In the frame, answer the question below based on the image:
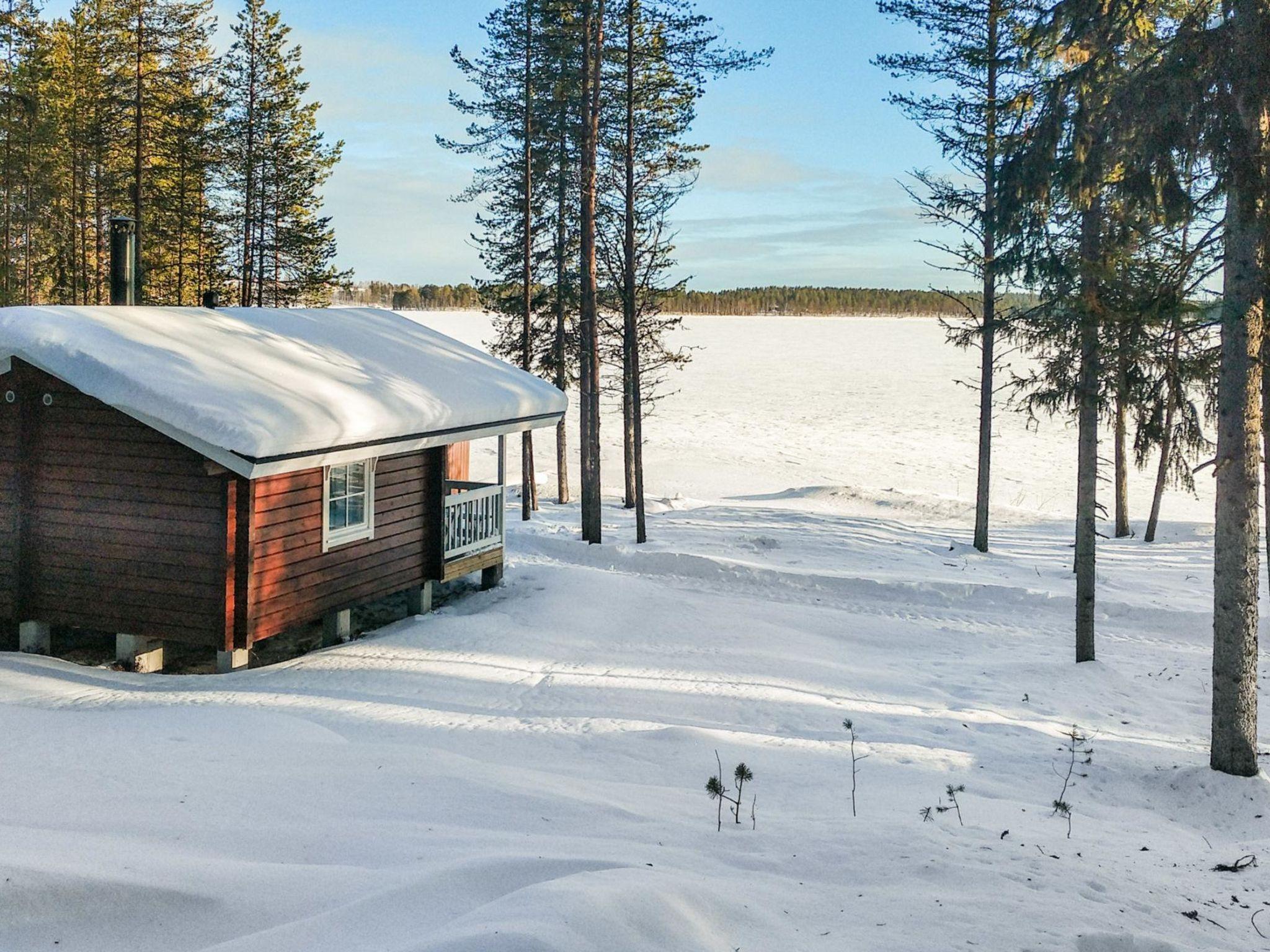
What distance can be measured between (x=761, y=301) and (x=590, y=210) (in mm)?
114055

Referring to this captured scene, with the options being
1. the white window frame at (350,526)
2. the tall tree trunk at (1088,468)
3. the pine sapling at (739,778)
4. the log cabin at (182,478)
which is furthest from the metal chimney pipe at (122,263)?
the tall tree trunk at (1088,468)

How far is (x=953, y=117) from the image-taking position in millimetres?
19547

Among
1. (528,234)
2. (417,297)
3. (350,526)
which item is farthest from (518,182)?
(417,297)

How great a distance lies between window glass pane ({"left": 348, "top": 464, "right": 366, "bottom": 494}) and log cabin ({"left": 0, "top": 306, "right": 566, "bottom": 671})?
0.08 ft

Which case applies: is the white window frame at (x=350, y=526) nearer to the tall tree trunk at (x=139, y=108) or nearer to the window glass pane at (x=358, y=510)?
the window glass pane at (x=358, y=510)

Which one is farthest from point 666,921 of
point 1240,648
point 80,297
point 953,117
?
point 80,297

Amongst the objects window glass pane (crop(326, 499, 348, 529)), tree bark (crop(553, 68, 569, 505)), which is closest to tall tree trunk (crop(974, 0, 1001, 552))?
tree bark (crop(553, 68, 569, 505))

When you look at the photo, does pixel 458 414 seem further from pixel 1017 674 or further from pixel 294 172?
pixel 294 172

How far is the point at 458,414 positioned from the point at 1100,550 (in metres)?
15.4

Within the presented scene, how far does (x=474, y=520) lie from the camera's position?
14.8 m

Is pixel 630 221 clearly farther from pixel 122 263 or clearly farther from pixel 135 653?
pixel 135 653

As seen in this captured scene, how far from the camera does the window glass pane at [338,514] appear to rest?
11.7 metres

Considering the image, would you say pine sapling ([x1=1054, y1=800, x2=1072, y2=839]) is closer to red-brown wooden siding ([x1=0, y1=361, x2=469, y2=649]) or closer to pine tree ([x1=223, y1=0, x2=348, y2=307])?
red-brown wooden siding ([x1=0, y1=361, x2=469, y2=649])

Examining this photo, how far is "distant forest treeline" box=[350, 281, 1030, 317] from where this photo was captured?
386 ft
